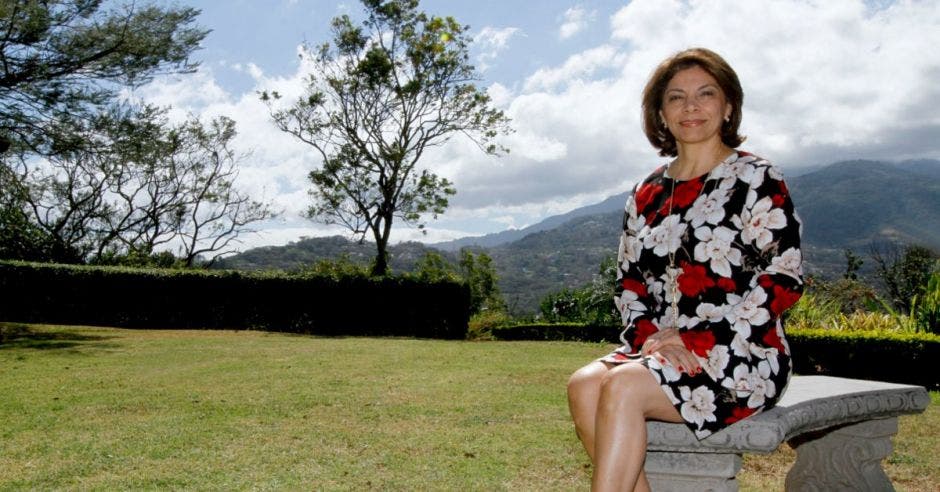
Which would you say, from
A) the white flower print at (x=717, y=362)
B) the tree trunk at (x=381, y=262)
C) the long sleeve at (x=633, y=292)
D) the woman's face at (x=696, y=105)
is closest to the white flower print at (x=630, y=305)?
the long sleeve at (x=633, y=292)

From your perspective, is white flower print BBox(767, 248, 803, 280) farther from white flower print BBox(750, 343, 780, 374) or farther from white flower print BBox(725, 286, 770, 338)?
white flower print BBox(750, 343, 780, 374)

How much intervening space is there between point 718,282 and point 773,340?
0.30 meters

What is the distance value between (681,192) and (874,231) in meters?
208

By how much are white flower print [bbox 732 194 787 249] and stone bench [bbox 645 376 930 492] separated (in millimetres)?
674

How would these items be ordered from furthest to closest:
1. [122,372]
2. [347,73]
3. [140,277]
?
[347,73] < [140,277] < [122,372]

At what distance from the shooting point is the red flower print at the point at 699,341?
2.76 metres

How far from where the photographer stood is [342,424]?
21.9 ft

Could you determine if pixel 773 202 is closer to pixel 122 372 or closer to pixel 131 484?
pixel 131 484

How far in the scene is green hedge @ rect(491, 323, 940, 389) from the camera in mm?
9875

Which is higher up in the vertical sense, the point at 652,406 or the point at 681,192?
the point at 681,192

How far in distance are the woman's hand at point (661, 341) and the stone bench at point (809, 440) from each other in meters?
0.29

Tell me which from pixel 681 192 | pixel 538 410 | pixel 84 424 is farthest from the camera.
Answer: pixel 538 410

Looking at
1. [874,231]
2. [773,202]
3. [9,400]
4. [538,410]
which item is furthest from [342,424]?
[874,231]

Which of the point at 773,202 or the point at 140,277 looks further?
the point at 140,277
